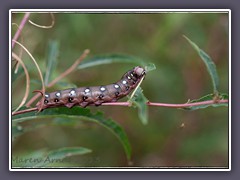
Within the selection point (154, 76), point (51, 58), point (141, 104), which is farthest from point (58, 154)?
point (154, 76)

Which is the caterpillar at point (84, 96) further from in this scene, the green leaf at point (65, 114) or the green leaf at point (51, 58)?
the green leaf at point (51, 58)

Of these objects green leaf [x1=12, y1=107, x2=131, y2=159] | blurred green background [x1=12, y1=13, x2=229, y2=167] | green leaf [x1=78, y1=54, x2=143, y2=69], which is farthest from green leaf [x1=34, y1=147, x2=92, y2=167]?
blurred green background [x1=12, y1=13, x2=229, y2=167]

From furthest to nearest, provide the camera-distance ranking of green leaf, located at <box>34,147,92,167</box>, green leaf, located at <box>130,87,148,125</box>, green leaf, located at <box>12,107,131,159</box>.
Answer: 1. green leaf, located at <box>34,147,92,167</box>
2. green leaf, located at <box>12,107,131,159</box>
3. green leaf, located at <box>130,87,148,125</box>

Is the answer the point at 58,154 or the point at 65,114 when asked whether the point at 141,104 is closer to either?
the point at 65,114

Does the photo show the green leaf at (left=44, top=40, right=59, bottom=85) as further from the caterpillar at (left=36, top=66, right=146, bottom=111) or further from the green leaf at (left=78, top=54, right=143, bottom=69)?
the caterpillar at (left=36, top=66, right=146, bottom=111)

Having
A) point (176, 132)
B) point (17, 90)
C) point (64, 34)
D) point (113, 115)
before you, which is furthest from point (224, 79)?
point (17, 90)

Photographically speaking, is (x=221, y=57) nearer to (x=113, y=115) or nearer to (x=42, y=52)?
(x=113, y=115)

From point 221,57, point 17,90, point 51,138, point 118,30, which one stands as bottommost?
point 51,138
